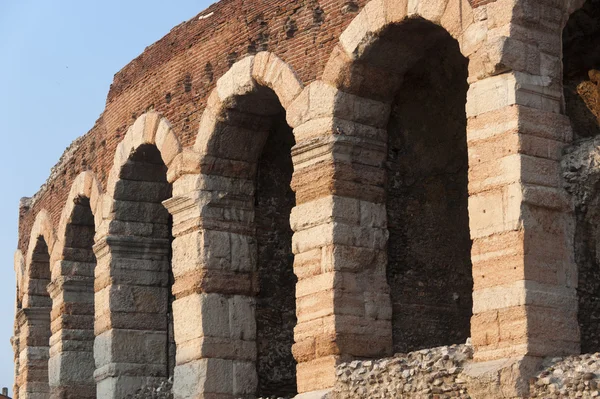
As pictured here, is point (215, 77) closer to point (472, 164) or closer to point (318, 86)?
point (318, 86)

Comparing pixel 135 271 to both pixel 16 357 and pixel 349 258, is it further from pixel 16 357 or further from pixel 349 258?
pixel 16 357

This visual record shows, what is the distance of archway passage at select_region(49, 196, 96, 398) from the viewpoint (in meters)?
17.0

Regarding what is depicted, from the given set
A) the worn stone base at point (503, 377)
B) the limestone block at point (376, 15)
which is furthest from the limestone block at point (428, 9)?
the worn stone base at point (503, 377)

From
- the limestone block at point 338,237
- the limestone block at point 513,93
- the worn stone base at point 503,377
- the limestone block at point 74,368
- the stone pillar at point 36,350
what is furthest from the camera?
the stone pillar at point 36,350

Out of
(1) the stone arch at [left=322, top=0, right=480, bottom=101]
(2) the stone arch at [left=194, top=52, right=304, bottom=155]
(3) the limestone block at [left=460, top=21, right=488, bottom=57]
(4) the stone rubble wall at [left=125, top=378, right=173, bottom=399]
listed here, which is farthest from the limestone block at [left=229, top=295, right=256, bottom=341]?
(3) the limestone block at [left=460, top=21, right=488, bottom=57]

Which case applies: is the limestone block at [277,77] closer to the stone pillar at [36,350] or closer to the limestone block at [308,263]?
the limestone block at [308,263]

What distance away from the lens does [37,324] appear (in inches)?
749

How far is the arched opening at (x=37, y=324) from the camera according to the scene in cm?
1895

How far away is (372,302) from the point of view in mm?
11766

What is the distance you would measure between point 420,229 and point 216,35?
3057 millimetres

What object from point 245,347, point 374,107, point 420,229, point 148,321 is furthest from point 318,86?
point 148,321

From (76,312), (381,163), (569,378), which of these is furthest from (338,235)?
(76,312)

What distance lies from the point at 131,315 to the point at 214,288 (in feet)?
7.07

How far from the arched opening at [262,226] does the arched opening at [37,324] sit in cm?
599
